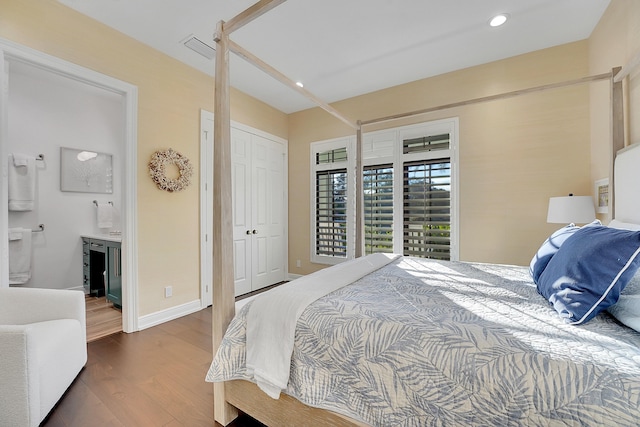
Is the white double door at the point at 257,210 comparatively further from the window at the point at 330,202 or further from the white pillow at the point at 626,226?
the white pillow at the point at 626,226

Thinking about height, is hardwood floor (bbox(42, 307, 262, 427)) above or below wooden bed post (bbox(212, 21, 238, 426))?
below

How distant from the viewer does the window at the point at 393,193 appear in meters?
3.24

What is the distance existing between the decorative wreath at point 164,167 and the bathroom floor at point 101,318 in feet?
4.82

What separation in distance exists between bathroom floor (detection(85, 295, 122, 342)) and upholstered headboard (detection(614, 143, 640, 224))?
415cm

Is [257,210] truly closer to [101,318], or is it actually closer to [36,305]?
[101,318]

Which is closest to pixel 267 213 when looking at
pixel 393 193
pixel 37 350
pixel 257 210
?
pixel 257 210

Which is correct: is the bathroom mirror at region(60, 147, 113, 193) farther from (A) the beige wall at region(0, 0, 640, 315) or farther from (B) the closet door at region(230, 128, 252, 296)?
(B) the closet door at region(230, 128, 252, 296)

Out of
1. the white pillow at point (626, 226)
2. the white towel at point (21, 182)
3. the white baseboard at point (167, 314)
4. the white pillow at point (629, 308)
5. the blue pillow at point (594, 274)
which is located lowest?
the white baseboard at point (167, 314)

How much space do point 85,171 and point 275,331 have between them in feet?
14.0

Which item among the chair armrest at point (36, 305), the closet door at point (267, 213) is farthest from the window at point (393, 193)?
the chair armrest at point (36, 305)

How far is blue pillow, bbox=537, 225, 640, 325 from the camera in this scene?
3.29ft

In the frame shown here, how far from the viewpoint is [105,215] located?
158 inches

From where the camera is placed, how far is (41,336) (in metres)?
1.55

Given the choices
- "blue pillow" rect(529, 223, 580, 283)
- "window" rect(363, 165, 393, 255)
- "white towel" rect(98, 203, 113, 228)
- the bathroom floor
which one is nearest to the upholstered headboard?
"blue pillow" rect(529, 223, 580, 283)
